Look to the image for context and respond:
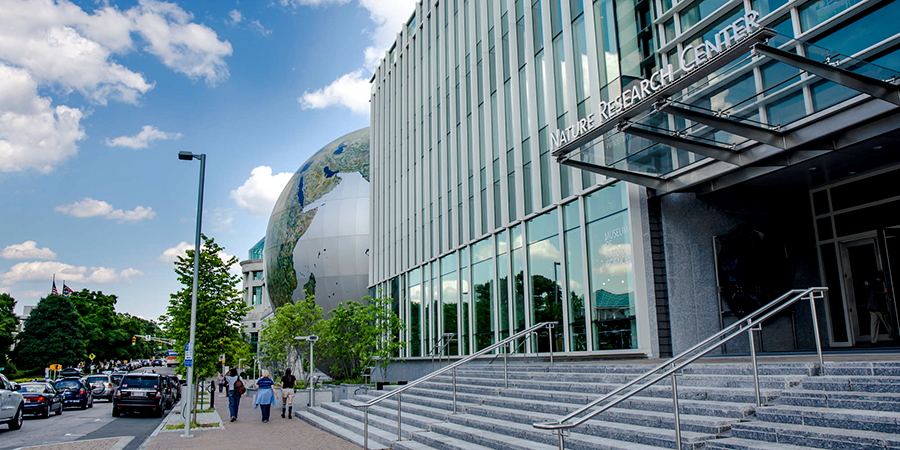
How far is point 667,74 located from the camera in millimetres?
10750

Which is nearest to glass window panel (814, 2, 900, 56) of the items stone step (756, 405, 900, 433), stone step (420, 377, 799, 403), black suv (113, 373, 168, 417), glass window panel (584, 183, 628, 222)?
glass window panel (584, 183, 628, 222)

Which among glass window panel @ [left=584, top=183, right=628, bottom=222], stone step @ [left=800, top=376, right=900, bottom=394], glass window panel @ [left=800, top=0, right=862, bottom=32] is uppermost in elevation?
glass window panel @ [left=800, top=0, right=862, bottom=32]

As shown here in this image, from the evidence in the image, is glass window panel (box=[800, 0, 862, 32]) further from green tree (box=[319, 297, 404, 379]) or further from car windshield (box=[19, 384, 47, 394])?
car windshield (box=[19, 384, 47, 394])

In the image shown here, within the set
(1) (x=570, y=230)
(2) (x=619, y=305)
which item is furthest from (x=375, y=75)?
(2) (x=619, y=305)

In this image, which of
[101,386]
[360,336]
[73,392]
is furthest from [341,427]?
[101,386]

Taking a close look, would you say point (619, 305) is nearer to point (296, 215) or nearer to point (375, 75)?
point (375, 75)

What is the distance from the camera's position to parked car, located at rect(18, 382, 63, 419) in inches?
910

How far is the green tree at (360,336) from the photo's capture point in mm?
26859

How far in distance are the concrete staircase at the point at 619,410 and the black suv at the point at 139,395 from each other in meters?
13.2

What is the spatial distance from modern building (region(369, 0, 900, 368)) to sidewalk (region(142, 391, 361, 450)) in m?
6.58

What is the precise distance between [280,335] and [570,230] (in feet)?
76.5

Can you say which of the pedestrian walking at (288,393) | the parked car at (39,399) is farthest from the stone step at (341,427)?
the parked car at (39,399)

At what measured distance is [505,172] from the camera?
20422mm

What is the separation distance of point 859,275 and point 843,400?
9.17m
